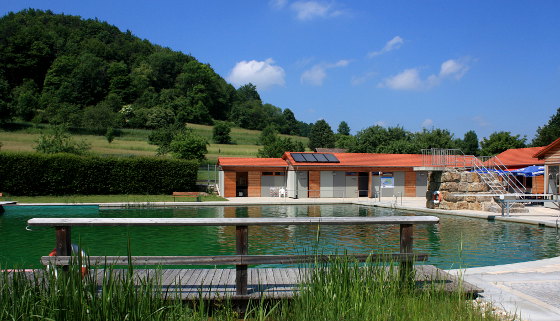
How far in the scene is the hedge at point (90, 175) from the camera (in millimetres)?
28281

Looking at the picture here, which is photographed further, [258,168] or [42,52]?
[42,52]

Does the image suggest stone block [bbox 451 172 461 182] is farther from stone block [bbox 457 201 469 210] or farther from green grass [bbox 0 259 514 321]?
green grass [bbox 0 259 514 321]

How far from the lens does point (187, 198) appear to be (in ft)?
97.0

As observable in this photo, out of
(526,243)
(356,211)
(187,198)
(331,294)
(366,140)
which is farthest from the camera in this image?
(366,140)

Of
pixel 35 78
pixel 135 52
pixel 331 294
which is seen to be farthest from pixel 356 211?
pixel 135 52

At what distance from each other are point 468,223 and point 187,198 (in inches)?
735

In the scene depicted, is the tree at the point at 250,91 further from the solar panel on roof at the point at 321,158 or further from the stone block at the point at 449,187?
A: the stone block at the point at 449,187

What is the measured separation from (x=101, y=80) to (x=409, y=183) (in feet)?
207

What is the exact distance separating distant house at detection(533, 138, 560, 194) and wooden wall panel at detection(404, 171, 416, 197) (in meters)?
12.2

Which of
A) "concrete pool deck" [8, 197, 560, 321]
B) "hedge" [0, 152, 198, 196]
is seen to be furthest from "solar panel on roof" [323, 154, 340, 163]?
"concrete pool deck" [8, 197, 560, 321]

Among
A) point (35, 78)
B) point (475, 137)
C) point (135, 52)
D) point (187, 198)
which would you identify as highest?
point (135, 52)

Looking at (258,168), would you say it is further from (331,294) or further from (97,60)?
(97,60)

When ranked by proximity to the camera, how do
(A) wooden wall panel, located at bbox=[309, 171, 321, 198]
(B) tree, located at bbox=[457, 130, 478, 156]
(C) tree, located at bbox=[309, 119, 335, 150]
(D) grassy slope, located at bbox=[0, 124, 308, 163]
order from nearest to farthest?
(A) wooden wall panel, located at bbox=[309, 171, 321, 198]
(D) grassy slope, located at bbox=[0, 124, 308, 163]
(B) tree, located at bbox=[457, 130, 478, 156]
(C) tree, located at bbox=[309, 119, 335, 150]

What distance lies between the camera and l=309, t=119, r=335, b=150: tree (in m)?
80.9
